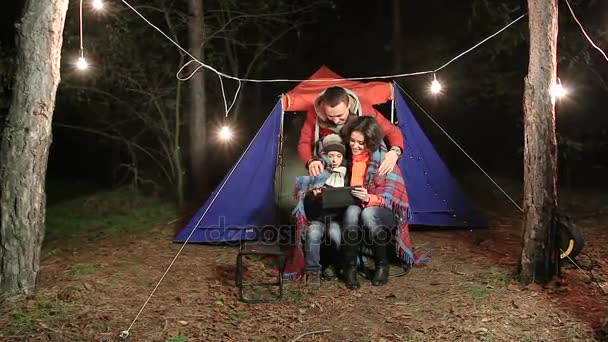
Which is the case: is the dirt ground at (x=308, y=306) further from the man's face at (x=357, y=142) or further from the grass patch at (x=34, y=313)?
the man's face at (x=357, y=142)

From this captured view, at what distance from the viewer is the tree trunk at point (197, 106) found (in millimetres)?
7012

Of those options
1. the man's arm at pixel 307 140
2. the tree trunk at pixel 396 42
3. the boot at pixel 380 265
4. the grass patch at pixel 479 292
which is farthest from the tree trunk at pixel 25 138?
the tree trunk at pixel 396 42

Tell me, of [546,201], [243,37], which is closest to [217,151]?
[243,37]

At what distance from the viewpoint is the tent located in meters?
5.36

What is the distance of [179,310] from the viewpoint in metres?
3.88

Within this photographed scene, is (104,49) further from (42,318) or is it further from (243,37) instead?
(42,318)

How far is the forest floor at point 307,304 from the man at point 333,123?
920 millimetres

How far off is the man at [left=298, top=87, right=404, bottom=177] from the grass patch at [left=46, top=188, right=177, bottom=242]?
231 cm

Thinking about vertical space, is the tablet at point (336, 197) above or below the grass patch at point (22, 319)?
above

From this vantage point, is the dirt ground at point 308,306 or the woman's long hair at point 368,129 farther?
the woman's long hair at point 368,129

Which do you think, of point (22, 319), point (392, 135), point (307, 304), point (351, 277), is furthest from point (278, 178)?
point (22, 319)

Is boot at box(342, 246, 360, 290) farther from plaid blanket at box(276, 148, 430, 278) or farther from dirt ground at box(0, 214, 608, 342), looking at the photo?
plaid blanket at box(276, 148, 430, 278)

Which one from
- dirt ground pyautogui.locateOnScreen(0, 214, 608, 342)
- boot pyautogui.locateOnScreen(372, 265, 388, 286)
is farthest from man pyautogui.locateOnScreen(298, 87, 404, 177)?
dirt ground pyautogui.locateOnScreen(0, 214, 608, 342)

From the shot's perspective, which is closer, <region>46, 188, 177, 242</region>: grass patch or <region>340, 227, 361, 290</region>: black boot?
<region>340, 227, 361, 290</region>: black boot
